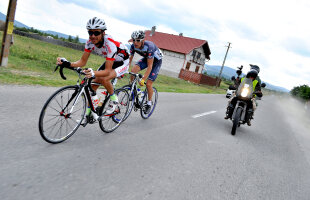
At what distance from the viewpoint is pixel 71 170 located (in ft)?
9.45

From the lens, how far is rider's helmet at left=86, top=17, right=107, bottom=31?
11.4ft

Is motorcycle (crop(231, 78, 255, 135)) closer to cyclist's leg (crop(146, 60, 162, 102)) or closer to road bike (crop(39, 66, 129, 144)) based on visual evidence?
cyclist's leg (crop(146, 60, 162, 102))

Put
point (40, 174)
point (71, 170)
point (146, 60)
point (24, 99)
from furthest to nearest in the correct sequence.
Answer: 1. point (146, 60)
2. point (24, 99)
3. point (71, 170)
4. point (40, 174)

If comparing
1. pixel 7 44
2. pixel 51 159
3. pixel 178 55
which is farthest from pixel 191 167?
pixel 178 55

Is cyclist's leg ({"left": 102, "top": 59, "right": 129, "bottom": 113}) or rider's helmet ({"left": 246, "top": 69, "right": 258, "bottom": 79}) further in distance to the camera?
rider's helmet ({"left": 246, "top": 69, "right": 258, "bottom": 79})

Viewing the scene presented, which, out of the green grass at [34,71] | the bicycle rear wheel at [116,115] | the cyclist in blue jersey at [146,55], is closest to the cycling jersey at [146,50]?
the cyclist in blue jersey at [146,55]

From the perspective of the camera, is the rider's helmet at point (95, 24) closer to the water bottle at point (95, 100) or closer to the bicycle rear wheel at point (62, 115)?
the bicycle rear wheel at point (62, 115)

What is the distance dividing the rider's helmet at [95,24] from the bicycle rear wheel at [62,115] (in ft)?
3.18

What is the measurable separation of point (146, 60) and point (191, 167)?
328 centimetres

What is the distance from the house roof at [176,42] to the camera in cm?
4414

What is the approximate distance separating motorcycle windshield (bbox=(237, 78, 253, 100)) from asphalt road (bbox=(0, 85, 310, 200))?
5.82ft

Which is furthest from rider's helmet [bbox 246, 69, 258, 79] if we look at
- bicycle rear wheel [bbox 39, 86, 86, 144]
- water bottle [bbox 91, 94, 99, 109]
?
bicycle rear wheel [bbox 39, 86, 86, 144]

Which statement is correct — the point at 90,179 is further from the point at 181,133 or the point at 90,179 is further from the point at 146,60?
the point at 146,60

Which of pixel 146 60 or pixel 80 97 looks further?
pixel 146 60
